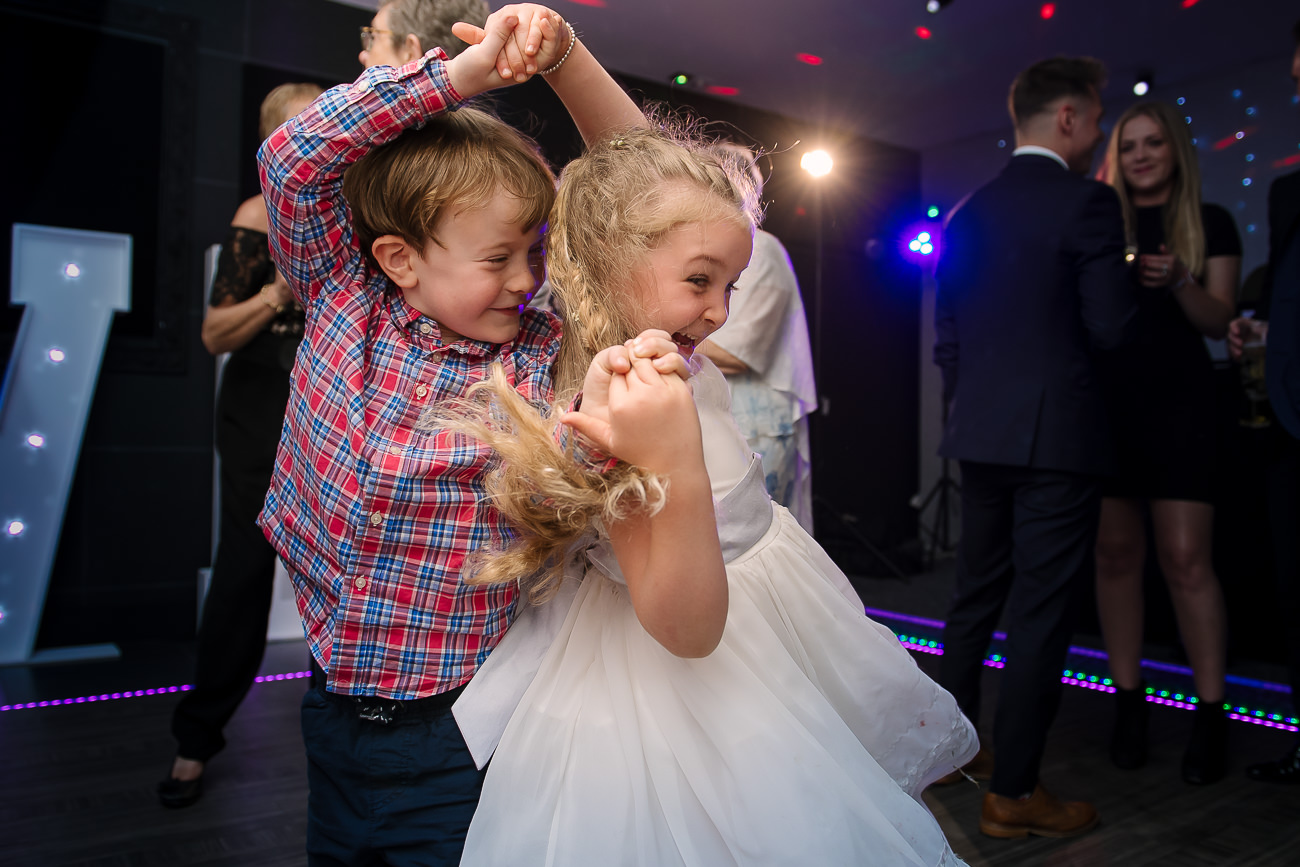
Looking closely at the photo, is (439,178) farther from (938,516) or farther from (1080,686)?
(938,516)

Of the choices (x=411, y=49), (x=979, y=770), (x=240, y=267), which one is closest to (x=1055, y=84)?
(x=411, y=49)

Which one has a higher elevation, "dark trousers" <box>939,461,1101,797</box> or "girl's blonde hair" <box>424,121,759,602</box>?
"girl's blonde hair" <box>424,121,759,602</box>

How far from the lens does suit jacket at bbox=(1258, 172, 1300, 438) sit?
6.98 feet

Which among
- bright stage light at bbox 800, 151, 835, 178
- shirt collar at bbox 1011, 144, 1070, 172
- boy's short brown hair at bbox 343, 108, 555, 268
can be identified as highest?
bright stage light at bbox 800, 151, 835, 178

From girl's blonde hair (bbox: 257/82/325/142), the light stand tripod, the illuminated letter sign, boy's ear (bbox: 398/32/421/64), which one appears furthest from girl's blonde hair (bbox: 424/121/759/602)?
the light stand tripod

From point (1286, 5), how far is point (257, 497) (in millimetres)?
4922

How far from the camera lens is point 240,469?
85.7 inches

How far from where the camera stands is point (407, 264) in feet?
3.01

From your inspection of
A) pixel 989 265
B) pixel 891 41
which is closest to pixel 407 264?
pixel 989 265

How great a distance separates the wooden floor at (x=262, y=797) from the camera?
193cm

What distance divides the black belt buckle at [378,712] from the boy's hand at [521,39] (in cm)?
58

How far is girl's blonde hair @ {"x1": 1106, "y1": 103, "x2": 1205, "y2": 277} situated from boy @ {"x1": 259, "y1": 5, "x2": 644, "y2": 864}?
7.28 ft

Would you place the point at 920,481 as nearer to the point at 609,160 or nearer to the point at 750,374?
the point at 750,374

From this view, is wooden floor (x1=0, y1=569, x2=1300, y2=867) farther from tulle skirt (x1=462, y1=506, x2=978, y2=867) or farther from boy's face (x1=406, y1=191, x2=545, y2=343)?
boy's face (x1=406, y1=191, x2=545, y2=343)
